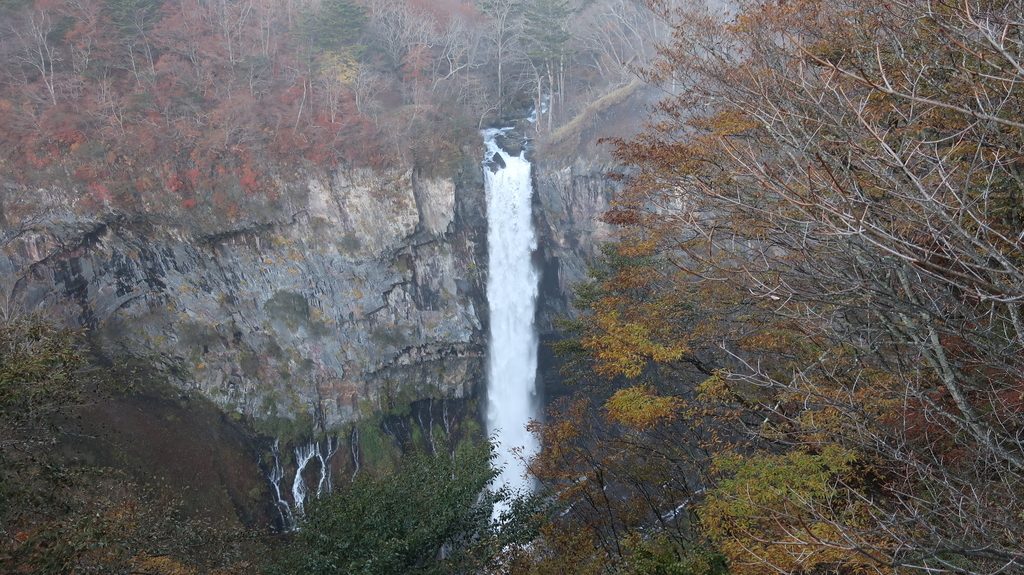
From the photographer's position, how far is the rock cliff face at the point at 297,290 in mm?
17742

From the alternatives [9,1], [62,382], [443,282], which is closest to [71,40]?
[9,1]

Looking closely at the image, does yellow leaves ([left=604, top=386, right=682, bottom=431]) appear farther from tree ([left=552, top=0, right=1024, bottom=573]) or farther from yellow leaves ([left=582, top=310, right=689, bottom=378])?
tree ([left=552, top=0, right=1024, bottom=573])

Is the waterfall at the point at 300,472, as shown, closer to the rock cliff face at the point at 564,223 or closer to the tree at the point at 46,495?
the rock cliff face at the point at 564,223

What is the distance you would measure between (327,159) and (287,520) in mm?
12291

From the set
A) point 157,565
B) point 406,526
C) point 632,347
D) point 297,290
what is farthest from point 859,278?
point 297,290

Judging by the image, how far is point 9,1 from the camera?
18781mm

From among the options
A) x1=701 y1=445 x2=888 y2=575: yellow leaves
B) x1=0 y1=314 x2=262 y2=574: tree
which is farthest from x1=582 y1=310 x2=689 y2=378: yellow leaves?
x1=0 y1=314 x2=262 y2=574: tree

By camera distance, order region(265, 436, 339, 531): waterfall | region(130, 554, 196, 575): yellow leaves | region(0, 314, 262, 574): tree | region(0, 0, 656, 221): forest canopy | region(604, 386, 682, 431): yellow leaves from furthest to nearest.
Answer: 1. region(265, 436, 339, 531): waterfall
2. region(0, 0, 656, 221): forest canopy
3. region(130, 554, 196, 575): yellow leaves
4. region(604, 386, 682, 431): yellow leaves
5. region(0, 314, 262, 574): tree

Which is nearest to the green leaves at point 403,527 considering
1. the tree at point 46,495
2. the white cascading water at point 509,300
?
the tree at point 46,495

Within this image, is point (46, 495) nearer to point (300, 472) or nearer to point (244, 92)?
point (300, 472)

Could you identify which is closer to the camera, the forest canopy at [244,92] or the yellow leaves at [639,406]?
the yellow leaves at [639,406]

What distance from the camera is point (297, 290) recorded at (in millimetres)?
20125

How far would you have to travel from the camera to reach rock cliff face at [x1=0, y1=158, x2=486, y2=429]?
58.2 ft

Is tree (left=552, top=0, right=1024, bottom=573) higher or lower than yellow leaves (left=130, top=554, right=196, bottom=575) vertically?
higher
